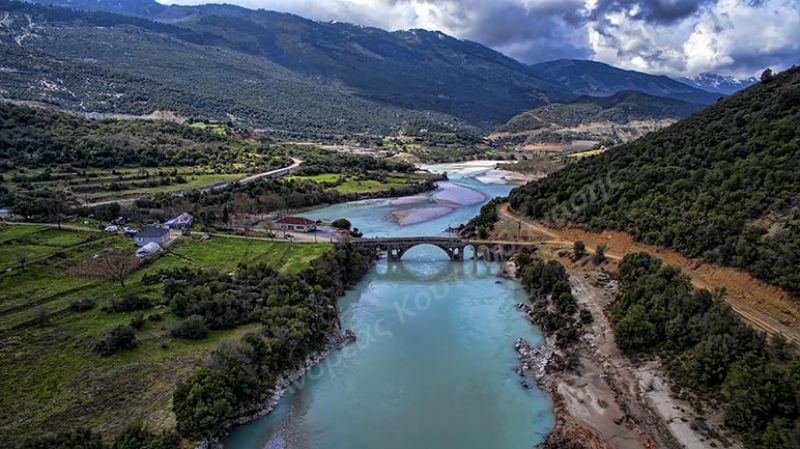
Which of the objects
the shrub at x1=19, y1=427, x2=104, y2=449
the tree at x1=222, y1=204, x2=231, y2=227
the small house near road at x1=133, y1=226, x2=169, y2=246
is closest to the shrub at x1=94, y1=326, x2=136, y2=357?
the shrub at x1=19, y1=427, x2=104, y2=449

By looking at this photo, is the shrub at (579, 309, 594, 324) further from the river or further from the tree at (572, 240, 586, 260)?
the tree at (572, 240, 586, 260)

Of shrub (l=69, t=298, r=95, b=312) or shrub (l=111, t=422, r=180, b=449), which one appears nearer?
shrub (l=111, t=422, r=180, b=449)

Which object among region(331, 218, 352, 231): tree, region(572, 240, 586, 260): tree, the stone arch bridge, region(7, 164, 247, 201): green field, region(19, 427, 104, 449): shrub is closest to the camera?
region(19, 427, 104, 449): shrub

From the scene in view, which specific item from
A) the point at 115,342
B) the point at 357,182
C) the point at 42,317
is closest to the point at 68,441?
the point at 115,342

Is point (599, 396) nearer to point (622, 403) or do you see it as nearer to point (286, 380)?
point (622, 403)

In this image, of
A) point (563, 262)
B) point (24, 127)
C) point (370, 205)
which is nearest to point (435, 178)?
point (370, 205)

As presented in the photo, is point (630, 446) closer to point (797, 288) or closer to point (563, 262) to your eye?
point (797, 288)
